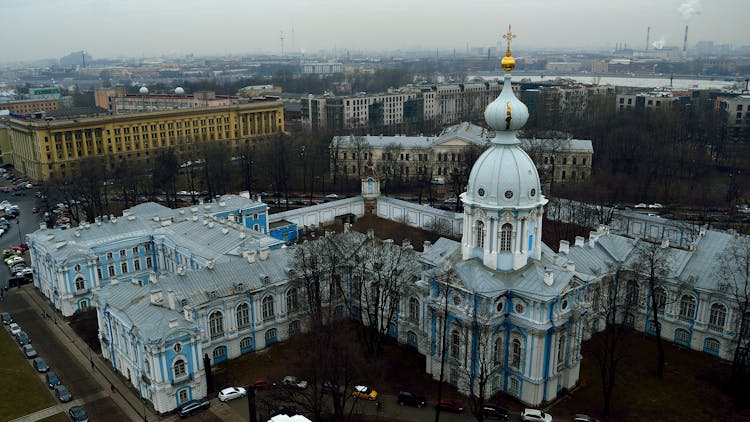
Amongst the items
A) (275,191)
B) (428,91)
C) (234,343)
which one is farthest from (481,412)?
(428,91)

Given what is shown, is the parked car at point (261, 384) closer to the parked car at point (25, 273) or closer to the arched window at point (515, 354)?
the arched window at point (515, 354)

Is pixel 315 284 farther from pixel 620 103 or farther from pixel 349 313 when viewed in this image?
→ pixel 620 103

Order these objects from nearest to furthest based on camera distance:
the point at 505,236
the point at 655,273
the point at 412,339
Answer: the point at 505,236
the point at 655,273
the point at 412,339

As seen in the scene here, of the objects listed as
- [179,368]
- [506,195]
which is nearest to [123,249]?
[179,368]

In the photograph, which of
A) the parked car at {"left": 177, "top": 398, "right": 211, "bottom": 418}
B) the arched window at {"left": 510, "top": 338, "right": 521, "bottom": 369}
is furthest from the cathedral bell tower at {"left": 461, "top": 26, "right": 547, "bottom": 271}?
the parked car at {"left": 177, "top": 398, "right": 211, "bottom": 418}

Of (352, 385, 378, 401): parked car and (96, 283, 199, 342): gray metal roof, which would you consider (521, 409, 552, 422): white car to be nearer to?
(352, 385, 378, 401): parked car

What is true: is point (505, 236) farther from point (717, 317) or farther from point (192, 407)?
point (192, 407)
